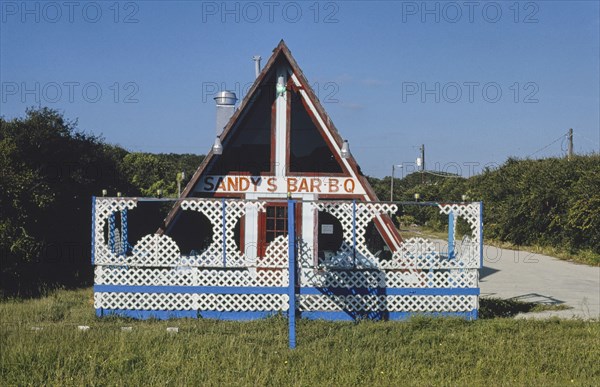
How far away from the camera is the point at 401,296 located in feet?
35.8

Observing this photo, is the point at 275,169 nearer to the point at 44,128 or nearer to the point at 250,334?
the point at 250,334

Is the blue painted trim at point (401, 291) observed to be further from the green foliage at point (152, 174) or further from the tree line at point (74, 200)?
the green foliage at point (152, 174)

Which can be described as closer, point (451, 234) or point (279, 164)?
point (451, 234)

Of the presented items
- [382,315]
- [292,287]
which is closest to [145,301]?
[292,287]

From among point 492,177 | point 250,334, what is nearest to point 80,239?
point 250,334

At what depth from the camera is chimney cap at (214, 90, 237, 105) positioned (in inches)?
635

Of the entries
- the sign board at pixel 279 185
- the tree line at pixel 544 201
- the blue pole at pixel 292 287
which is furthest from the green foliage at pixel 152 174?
the blue pole at pixel 292 287

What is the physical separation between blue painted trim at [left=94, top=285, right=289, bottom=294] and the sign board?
280cm

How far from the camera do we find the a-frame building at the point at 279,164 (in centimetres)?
1305

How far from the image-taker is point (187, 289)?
1098cm

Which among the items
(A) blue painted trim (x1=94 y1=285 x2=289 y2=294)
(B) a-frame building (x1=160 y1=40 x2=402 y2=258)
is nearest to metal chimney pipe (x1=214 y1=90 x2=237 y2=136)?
(B) a-frame building (x1=160 y1=40 x2=402 y2=258)

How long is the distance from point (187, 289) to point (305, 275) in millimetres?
2222

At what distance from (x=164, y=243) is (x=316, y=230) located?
3.65 metres

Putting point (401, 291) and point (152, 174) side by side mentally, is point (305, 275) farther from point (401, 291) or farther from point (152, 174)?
point (152, 174)
